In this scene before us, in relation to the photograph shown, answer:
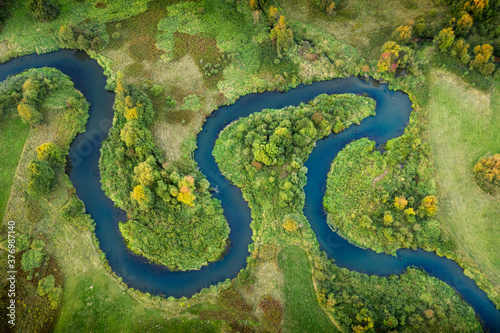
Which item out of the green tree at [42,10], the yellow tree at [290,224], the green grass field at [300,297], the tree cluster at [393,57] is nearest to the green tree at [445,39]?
the tree cluster at [393,57]

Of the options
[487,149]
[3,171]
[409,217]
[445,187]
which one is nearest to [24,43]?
[3,171]

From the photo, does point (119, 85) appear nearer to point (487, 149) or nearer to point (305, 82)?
point (305, 82)

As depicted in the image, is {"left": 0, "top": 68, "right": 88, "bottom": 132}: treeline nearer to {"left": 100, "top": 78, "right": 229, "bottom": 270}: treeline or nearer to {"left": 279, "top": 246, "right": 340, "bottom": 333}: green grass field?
{"left": 100, "top": 78, "right": 229, "bottom": 270}: treeline

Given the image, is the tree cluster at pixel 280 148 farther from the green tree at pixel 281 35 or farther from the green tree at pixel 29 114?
the green tree at pixel 29 114

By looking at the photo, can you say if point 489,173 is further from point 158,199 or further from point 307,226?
point 158,199

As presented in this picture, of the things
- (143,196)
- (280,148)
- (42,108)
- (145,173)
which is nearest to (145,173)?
(145,173)

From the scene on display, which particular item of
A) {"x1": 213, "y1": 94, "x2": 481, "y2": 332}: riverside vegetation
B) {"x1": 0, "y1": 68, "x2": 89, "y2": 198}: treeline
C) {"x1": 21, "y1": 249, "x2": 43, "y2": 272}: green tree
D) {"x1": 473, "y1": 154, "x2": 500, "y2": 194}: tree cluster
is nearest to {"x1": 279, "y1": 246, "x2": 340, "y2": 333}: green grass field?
{"x1": 213, "y1": 94, "x2": 481, "y2": 332}: riverside vegetation

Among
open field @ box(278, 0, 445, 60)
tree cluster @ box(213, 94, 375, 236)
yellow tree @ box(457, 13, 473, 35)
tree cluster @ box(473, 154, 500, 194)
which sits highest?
yellow tree @ box(457, 13, 473, 35)
